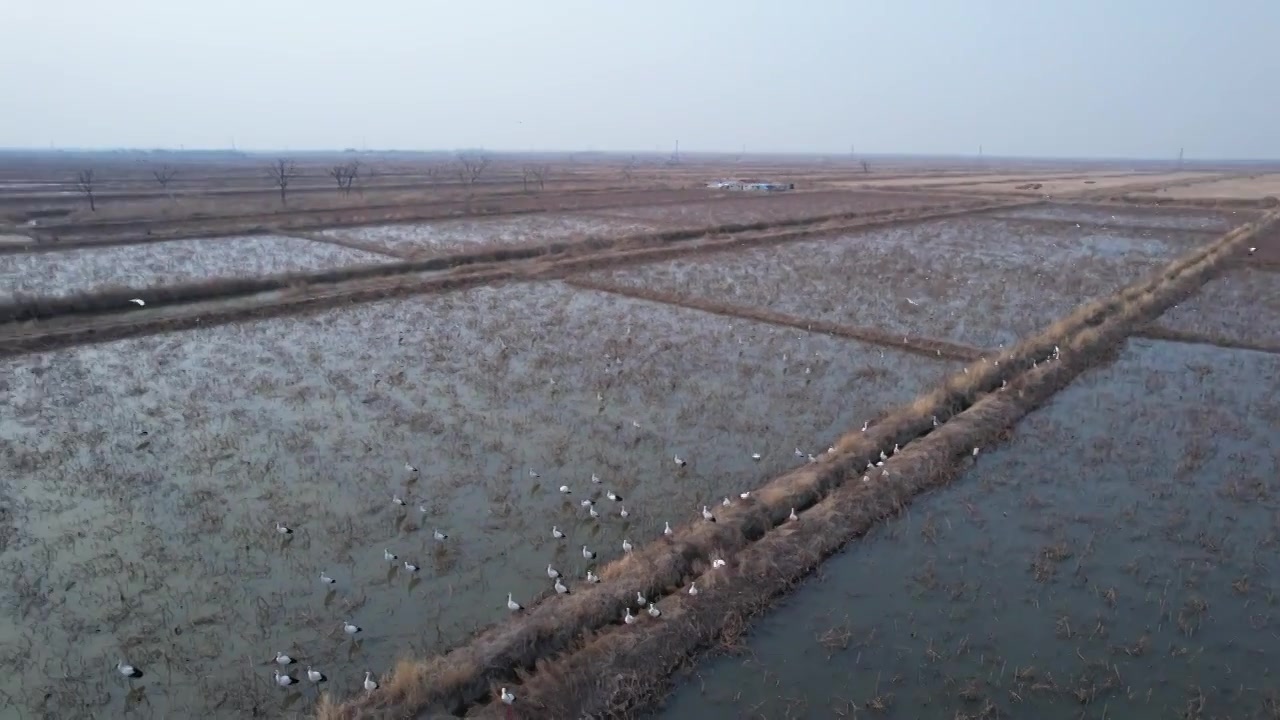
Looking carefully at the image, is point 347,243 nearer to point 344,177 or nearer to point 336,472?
point 336,472

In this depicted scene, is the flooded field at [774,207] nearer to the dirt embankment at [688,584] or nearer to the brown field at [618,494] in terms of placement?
the brown field at [618,494]

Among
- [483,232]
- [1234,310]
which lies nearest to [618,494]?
[1234,310]

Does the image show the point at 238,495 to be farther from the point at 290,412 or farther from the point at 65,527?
the point at 290,412

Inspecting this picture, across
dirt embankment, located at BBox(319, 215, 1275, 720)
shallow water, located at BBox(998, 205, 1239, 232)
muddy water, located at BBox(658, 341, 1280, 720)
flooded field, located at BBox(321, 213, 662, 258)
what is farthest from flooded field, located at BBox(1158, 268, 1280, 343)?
flooded field, located at BBox(321, 213, 662, 258)

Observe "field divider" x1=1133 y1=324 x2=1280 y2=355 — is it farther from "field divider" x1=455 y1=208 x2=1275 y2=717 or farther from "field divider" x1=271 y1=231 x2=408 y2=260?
"field divider" x1=271 y1=231 x2=408 y2=260

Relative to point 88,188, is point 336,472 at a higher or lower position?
lower

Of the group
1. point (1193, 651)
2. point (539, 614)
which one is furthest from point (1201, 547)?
point (539, 614)

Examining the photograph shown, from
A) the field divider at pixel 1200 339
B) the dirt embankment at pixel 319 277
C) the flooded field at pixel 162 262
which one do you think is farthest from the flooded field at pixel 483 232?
the field divider at pixel 1200 339
